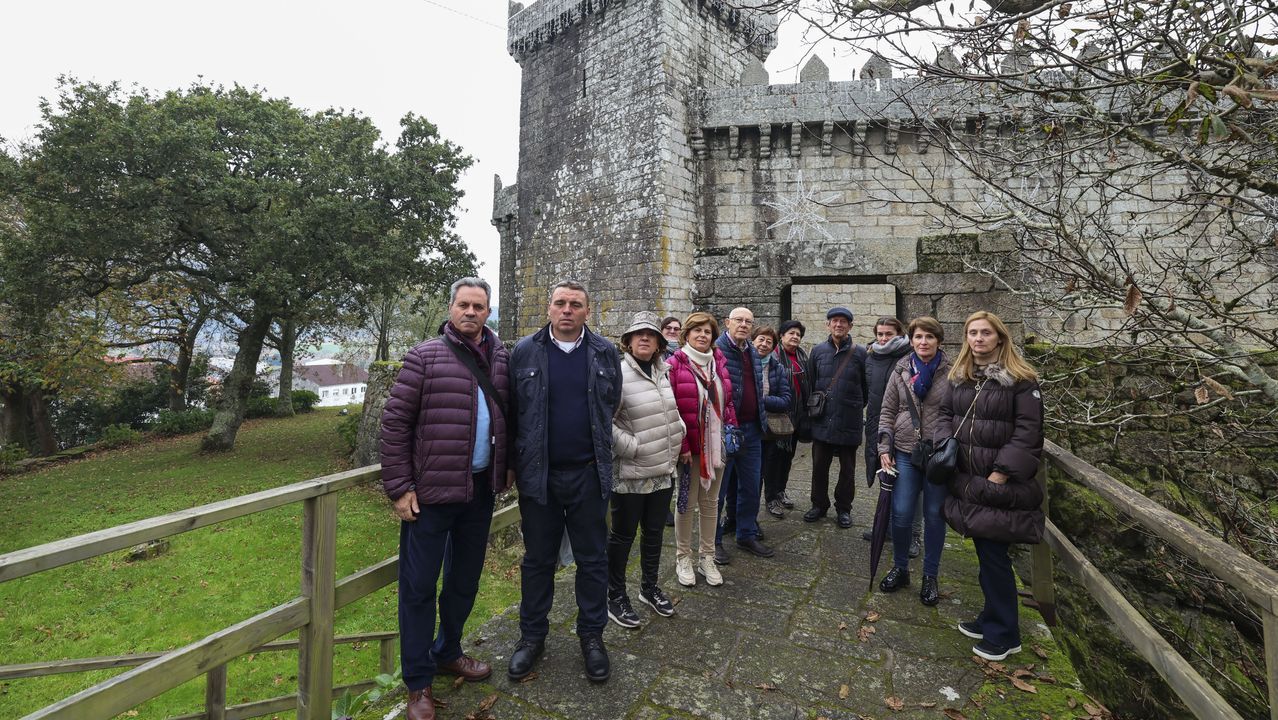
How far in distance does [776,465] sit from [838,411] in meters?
0.84

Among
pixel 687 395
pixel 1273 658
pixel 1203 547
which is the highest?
pixel 687 395

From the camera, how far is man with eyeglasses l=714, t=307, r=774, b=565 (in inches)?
171

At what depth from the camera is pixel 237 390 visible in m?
18.1

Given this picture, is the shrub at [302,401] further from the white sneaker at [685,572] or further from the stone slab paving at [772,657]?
the white sneaker at [685,572]

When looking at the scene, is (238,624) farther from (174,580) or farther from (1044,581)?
(174,580)

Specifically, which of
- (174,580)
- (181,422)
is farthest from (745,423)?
(181,422)

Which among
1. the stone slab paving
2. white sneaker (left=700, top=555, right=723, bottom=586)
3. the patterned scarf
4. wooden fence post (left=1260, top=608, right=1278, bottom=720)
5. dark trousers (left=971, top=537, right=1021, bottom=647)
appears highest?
the patterned scarf

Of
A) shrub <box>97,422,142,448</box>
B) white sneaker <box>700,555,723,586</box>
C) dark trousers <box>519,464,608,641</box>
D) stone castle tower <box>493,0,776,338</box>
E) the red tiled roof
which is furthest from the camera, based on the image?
the red tiled roof

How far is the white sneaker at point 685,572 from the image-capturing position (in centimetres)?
383

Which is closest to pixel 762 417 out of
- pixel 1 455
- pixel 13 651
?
pixel 13 651

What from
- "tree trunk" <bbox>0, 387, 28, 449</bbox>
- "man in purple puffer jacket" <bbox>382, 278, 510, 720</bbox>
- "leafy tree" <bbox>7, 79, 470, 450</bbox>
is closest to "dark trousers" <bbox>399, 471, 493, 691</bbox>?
"man in purple puffer jacket" <bbox>382, 278, 510, 720</bbox>

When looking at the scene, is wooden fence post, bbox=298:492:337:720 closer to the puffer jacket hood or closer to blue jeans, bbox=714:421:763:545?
blue jeans, bbox=714:421:763:545

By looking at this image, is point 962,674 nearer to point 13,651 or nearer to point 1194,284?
point 1194,284

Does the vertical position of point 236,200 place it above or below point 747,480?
above
